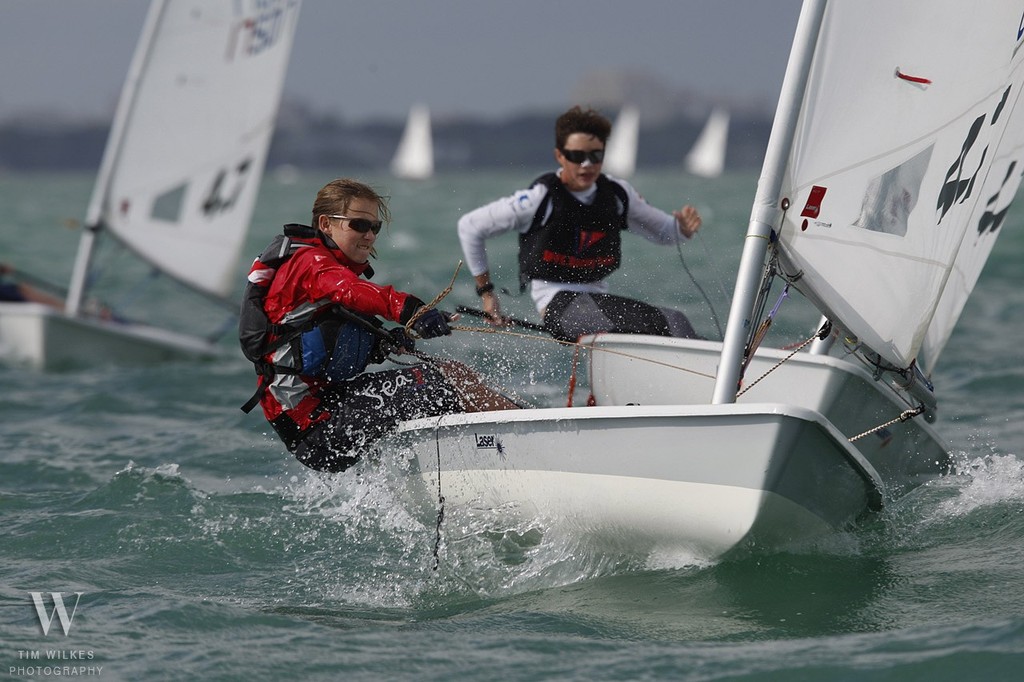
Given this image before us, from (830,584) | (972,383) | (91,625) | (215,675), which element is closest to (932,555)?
(830,584)

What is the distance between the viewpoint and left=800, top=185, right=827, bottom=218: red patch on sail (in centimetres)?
309

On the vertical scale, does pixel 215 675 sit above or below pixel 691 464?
below

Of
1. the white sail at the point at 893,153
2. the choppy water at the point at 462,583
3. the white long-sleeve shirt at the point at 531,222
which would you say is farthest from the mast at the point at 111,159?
the white sail at the point at 893,153

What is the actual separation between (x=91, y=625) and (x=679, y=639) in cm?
135

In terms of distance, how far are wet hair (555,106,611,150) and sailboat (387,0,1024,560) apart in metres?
1.02

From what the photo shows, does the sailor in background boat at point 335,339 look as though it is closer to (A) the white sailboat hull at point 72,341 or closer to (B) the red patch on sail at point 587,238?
(B) the red patch on sail at point 587,238

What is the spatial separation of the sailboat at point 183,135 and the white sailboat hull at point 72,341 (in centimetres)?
2

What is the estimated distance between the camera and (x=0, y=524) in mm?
3902

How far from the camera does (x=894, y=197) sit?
3309mm

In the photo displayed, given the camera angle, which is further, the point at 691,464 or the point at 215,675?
the point at 691,464

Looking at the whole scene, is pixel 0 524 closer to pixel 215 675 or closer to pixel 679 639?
pixel 215 675

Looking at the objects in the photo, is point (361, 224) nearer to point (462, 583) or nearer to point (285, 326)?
point (285, 326)

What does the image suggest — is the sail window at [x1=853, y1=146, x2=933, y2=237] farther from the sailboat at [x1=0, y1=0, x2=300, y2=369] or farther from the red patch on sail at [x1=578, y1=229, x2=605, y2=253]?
the sailboat at [x1=0, y1=0, x2=300, y2=369]

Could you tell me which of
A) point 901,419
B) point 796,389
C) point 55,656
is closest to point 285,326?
point 55,656
